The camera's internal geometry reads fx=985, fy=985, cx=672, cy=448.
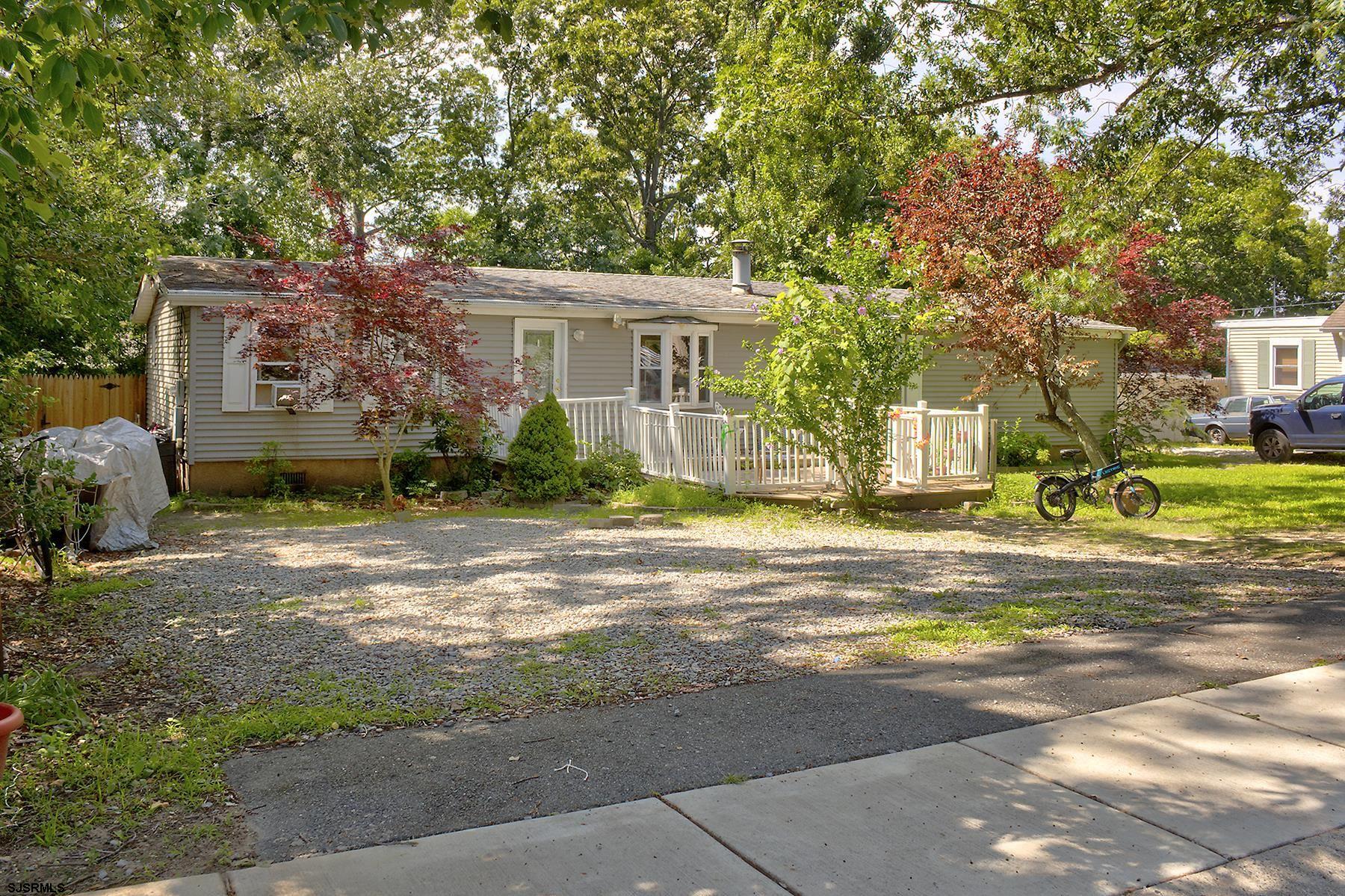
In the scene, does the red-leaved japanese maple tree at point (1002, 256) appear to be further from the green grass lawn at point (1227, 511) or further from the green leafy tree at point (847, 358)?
the green grass lawn at point (1227, 511)

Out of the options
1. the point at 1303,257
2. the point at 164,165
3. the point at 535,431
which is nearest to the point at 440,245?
the point at 535,431

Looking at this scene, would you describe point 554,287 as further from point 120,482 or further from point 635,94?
point 635,94

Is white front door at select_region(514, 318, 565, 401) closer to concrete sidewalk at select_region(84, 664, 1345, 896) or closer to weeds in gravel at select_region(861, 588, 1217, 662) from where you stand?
weeds in gravel at select_region(861, 588, 1217, 662)

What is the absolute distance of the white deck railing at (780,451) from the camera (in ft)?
43.0

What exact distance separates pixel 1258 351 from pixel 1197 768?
31.7m

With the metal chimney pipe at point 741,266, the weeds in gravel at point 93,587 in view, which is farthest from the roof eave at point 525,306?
the weeds in gravel at point 93,587

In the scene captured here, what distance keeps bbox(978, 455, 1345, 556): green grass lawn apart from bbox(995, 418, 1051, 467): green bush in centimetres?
124

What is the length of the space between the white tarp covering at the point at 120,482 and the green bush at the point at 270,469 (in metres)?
3.74

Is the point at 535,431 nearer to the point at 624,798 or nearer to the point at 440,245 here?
the point at 440,245

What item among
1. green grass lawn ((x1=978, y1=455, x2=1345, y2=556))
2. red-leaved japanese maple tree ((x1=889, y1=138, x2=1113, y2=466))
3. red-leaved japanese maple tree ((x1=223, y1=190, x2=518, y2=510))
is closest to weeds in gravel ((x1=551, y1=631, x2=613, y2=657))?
red-leaved japanese maple tree ((x1=223, y1=190, x2=518, y2=510))

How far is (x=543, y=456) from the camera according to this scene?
1350 cm

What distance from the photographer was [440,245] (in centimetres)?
1227

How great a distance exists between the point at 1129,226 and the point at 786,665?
938 cm

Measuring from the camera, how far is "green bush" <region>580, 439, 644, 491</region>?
14227mm
